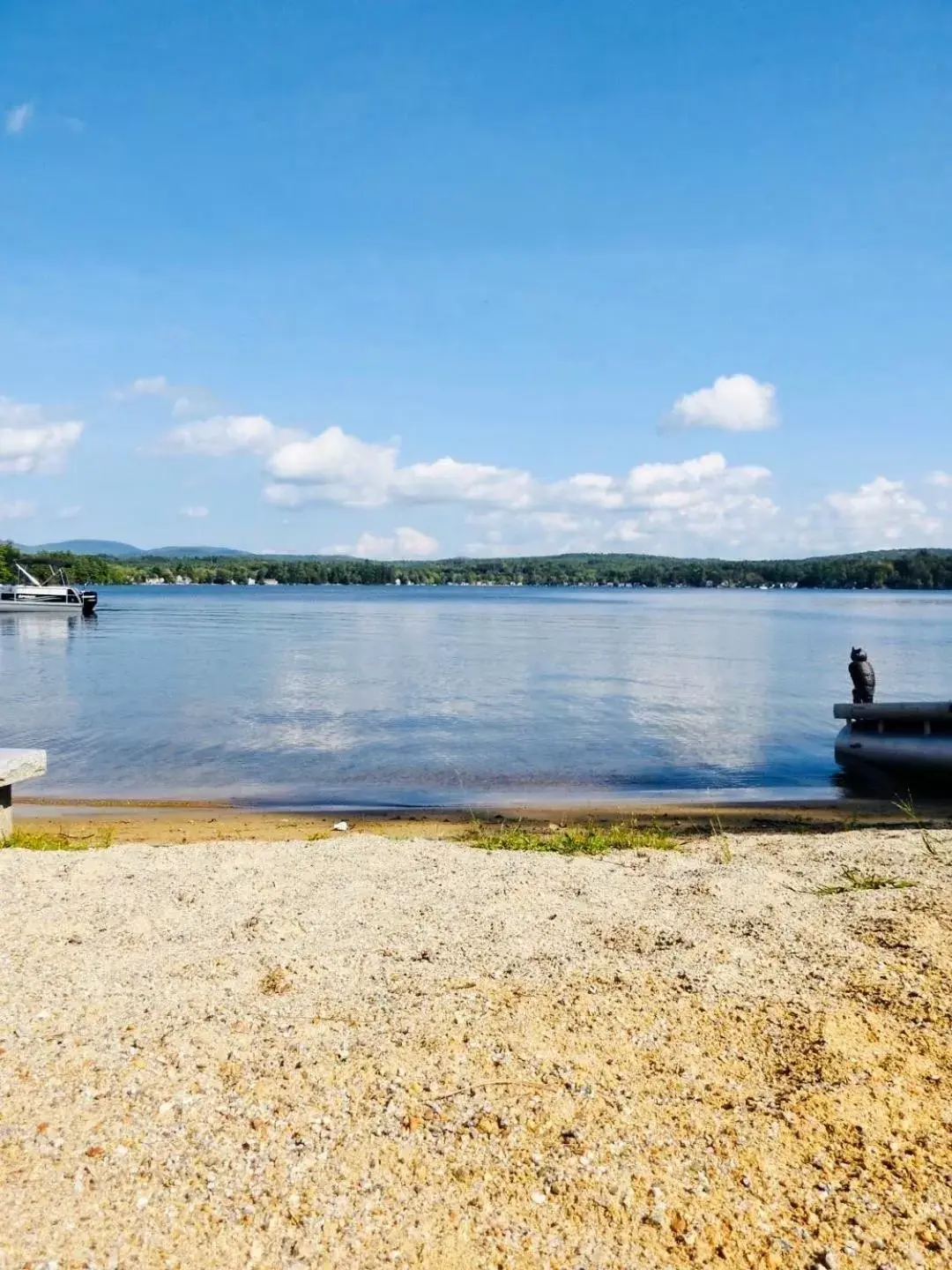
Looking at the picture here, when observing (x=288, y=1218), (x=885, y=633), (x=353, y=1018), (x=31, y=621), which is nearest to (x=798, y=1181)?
(x=288, y=1218)

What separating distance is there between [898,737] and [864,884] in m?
12.5

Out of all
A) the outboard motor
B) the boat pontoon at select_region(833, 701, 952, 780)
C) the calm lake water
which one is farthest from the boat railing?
the calm lake water

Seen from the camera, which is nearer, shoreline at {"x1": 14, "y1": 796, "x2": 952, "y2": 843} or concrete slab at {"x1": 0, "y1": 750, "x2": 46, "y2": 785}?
concrete slab at {"x1": 0, "y1": 750, "x2": 46, "y2": 785}

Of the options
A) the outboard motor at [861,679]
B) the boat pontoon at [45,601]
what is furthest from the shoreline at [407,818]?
the boat pontoon at [45,601]

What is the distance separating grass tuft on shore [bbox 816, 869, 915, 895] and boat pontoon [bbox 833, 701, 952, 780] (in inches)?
460

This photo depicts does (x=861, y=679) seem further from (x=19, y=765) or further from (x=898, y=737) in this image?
(x=19, y=765)

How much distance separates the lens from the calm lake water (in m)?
19.3

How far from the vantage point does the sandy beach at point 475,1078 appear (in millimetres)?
3621

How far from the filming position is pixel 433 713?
29.2 m

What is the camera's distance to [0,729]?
25.0m

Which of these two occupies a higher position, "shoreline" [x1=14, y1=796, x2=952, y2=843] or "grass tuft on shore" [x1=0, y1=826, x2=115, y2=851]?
"grass tuft on shore" [x1=0, y1=826, x2=115, y2=851]

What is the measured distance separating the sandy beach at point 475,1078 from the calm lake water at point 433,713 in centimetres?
1036

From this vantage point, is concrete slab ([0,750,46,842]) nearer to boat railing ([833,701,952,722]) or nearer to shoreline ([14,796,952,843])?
shoreline ([14,796,952,843])

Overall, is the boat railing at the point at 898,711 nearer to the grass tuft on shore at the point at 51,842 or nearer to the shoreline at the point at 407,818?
the shoreline at the point at 407,818
